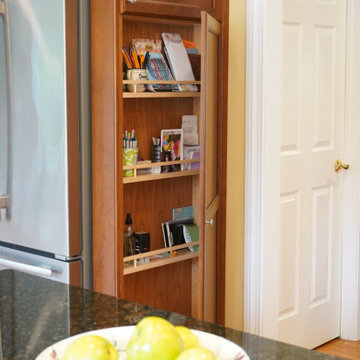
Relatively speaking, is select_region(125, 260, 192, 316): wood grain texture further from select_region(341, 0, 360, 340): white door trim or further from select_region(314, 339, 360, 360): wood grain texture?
select_region(341, 0, 360, 340): white door trim

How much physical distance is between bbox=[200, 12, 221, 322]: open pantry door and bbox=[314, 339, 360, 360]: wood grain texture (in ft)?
2.95

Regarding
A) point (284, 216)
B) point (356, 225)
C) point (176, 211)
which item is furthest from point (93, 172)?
point (356, 225)

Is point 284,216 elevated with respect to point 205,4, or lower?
lower

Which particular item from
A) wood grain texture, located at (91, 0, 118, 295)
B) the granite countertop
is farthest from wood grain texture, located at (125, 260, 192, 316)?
the granite countertop

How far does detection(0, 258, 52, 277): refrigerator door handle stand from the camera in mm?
2725

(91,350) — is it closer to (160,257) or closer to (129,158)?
(129,158)

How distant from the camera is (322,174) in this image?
357 cm

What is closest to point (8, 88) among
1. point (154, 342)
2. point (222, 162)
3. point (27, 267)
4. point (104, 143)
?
point (104, 143)

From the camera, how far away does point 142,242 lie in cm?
301

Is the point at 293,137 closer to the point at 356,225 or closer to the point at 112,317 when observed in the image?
the point at 356,225

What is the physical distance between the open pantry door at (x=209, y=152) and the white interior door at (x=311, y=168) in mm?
461

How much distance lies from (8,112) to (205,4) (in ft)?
3.12

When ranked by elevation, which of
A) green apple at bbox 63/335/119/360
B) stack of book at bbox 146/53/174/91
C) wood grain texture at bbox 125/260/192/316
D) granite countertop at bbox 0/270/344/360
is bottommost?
wood grain texture at bbox 125/260/192/316

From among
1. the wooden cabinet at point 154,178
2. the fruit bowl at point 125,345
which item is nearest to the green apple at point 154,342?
the fruit bowl at point 125,345
